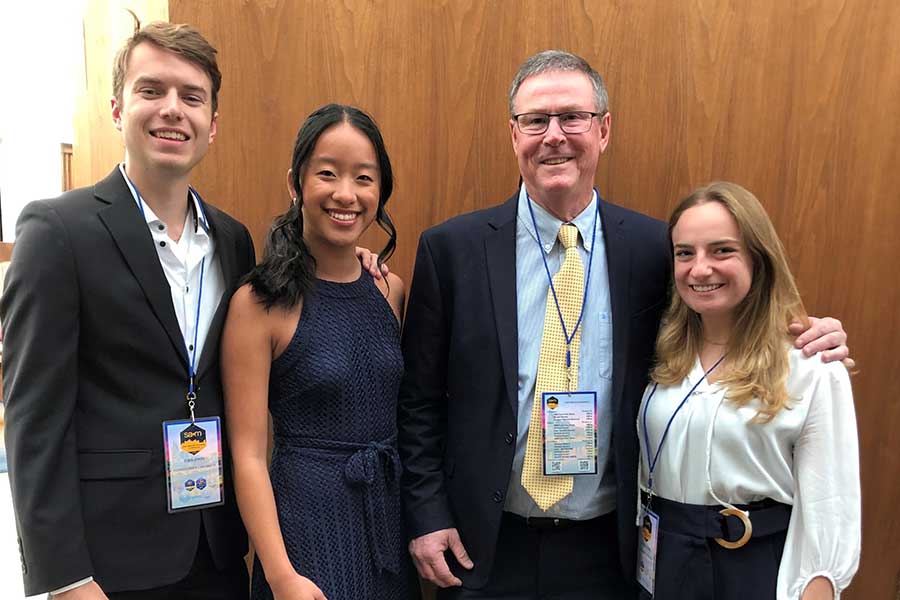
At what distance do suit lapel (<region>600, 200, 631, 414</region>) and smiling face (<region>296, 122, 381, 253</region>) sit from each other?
68 centimetres

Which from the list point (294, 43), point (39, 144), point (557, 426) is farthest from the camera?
point (39, 144)

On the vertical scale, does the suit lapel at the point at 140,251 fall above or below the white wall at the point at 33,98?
below

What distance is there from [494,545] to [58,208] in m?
1.34

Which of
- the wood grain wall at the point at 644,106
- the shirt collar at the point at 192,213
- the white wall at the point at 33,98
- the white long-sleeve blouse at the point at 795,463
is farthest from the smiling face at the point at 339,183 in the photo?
the white wall at the point at 33,98

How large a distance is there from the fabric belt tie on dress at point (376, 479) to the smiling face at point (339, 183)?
50 cm

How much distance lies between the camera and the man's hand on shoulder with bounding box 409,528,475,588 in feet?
5.76

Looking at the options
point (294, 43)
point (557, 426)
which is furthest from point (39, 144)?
point (557, 426)

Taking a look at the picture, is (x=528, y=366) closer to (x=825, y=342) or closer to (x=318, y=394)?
(x=318, y=394)

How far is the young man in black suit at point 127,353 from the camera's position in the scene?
1335 mm

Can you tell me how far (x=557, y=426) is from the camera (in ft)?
5.54

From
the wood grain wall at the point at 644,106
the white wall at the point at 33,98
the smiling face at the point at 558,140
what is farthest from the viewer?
the white wall at the point at 33,98

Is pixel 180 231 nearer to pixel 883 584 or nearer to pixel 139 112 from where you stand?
pixel 139 112

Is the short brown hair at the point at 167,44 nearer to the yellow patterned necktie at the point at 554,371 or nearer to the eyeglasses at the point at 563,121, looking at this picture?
the eyeglasses at the point at 563,121

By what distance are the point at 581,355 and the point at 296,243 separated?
31.6 inches
